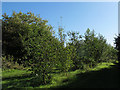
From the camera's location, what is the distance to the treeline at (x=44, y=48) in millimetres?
6277

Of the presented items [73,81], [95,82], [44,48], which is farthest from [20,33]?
[95,82]

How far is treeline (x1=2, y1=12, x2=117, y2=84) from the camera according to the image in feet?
20.6

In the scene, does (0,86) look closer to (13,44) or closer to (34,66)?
(34,66)

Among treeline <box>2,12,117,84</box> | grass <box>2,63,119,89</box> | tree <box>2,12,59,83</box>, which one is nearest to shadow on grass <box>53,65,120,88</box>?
grass <box>2,63,119,89</box>

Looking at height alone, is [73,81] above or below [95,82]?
below

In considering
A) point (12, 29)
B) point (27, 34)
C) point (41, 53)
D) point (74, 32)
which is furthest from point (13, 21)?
point (41, 53)

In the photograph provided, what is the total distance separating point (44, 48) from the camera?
20.5 ft

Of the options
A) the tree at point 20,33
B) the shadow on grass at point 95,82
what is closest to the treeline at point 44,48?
the tree at point 20,33

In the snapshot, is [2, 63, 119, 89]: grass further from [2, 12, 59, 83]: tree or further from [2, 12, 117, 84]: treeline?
[2, 12, 59, 83]: tree

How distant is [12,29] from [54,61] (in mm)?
8170

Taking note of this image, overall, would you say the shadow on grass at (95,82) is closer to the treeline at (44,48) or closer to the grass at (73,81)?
the grass at (73,81)

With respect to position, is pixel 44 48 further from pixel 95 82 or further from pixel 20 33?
pixel 20 33

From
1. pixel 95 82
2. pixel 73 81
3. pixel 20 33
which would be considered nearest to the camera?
pixel 95 82

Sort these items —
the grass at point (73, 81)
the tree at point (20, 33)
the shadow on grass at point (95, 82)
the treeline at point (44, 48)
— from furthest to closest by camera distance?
the tree at point (20, 33) → the treeline at point (44, 48) → the grass at point (73, 81) → the shadow on grass at point (95, 82)
